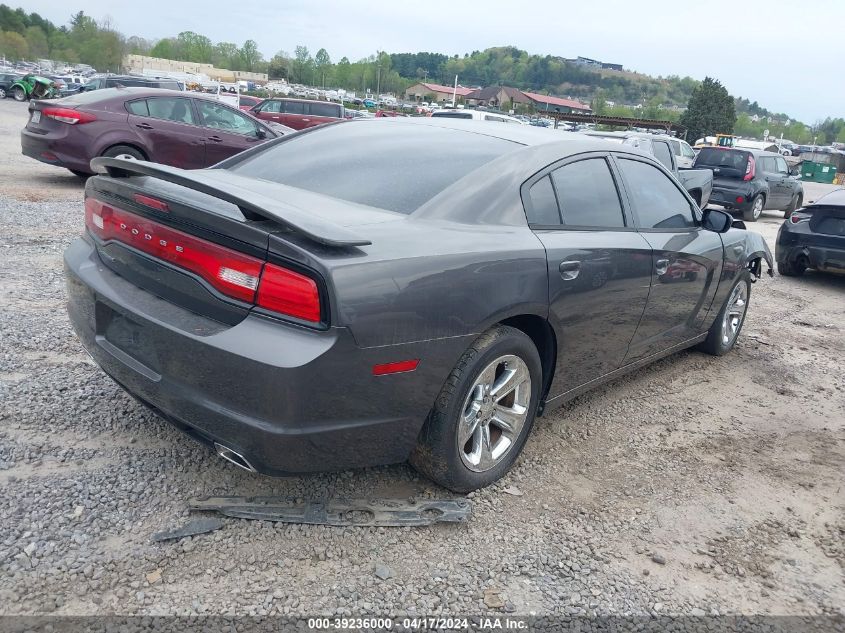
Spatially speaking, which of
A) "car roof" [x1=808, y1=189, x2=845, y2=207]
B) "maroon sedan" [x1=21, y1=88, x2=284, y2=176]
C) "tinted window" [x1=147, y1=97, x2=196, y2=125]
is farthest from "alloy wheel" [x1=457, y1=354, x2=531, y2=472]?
"tinted window" [x1=147, y1=97, x2=196, y2=125]

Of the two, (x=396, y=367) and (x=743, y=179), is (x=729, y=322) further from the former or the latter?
(x=743, y=179)

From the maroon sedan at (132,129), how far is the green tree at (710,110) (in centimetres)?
6662

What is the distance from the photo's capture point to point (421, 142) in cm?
361

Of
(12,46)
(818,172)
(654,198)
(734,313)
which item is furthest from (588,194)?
(12,46)

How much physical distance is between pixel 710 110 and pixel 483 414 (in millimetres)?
76109

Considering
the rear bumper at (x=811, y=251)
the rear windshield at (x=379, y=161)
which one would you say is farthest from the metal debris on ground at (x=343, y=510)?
the rear bumper at (x=811, y=251)

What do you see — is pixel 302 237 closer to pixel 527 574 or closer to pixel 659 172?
pixel 527 574

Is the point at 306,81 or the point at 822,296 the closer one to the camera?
the point at 822,296

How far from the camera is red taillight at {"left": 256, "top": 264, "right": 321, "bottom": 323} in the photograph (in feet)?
7.69

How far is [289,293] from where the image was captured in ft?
7.77

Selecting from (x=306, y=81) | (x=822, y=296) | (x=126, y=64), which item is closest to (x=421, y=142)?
(x=822, y=296)

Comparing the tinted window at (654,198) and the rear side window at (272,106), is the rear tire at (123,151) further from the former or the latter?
the rear side window at (272,106)

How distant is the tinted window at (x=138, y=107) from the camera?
33.0 feet

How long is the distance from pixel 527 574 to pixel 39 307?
3.99m
